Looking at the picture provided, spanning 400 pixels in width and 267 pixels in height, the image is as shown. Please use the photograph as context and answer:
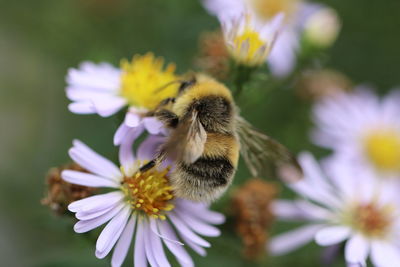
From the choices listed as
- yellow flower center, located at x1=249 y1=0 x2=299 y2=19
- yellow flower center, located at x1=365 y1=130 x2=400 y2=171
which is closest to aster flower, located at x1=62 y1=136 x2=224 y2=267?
yellow flower center, located at x1=365 y1=130 x2=400 y2=171

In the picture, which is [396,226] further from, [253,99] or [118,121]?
[118,121]

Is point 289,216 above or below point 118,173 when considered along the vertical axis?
below

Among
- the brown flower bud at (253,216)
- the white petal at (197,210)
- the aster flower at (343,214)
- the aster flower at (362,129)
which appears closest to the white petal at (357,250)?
the aster flower at (343,214)

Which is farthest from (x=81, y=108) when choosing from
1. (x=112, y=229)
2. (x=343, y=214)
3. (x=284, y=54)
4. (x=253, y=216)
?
(x=284, y=54)

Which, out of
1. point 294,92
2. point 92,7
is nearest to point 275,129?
point 294,92

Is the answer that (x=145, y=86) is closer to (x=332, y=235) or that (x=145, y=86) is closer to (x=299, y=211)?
(x=299, y=211)

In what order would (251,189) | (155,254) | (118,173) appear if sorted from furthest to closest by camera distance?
1. (251,189)
2. (118,173)
3. (155,254)
